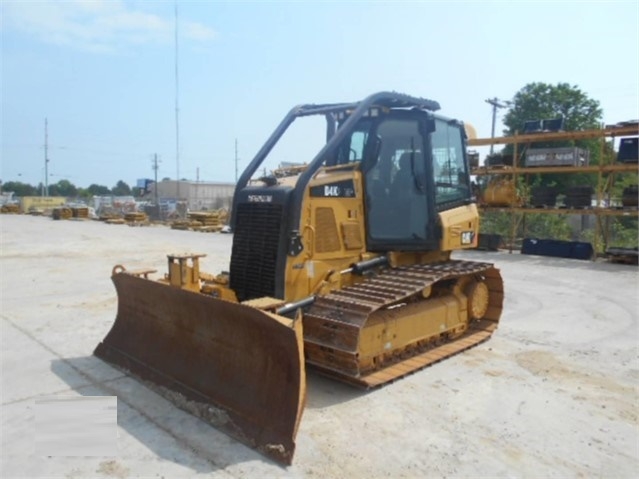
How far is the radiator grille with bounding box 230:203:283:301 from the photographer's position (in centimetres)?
539

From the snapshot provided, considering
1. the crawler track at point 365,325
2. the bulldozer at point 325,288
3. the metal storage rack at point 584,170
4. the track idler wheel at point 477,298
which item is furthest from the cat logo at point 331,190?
the metal storage rack at point 584,170

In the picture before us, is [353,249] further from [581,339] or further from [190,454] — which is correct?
[581,339]

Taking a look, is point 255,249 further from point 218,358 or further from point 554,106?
point 554,106

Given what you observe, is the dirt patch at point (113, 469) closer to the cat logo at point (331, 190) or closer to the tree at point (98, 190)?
the cat logo at point (331, 190)

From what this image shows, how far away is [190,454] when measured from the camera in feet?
12.2

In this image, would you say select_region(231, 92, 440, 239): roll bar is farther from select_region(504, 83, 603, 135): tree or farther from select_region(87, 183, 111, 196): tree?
select_region(87, 183, 111, 196): tree

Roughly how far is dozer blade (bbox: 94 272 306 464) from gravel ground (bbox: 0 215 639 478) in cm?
16

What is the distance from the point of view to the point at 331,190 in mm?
5609

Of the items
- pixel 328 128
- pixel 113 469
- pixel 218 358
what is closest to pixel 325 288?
pixel 218 358

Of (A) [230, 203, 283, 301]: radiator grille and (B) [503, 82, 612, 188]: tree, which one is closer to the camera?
(A) [230, 203, 283, 301]: radiator grille

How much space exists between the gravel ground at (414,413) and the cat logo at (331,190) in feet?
6.10

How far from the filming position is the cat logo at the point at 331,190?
557 centimetres

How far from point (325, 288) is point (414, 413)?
5.30ft

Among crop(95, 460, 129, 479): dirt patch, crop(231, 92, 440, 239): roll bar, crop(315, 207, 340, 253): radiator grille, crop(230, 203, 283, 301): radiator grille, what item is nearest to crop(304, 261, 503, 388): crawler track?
crop(315, 207, 340, 253): radiator grille
